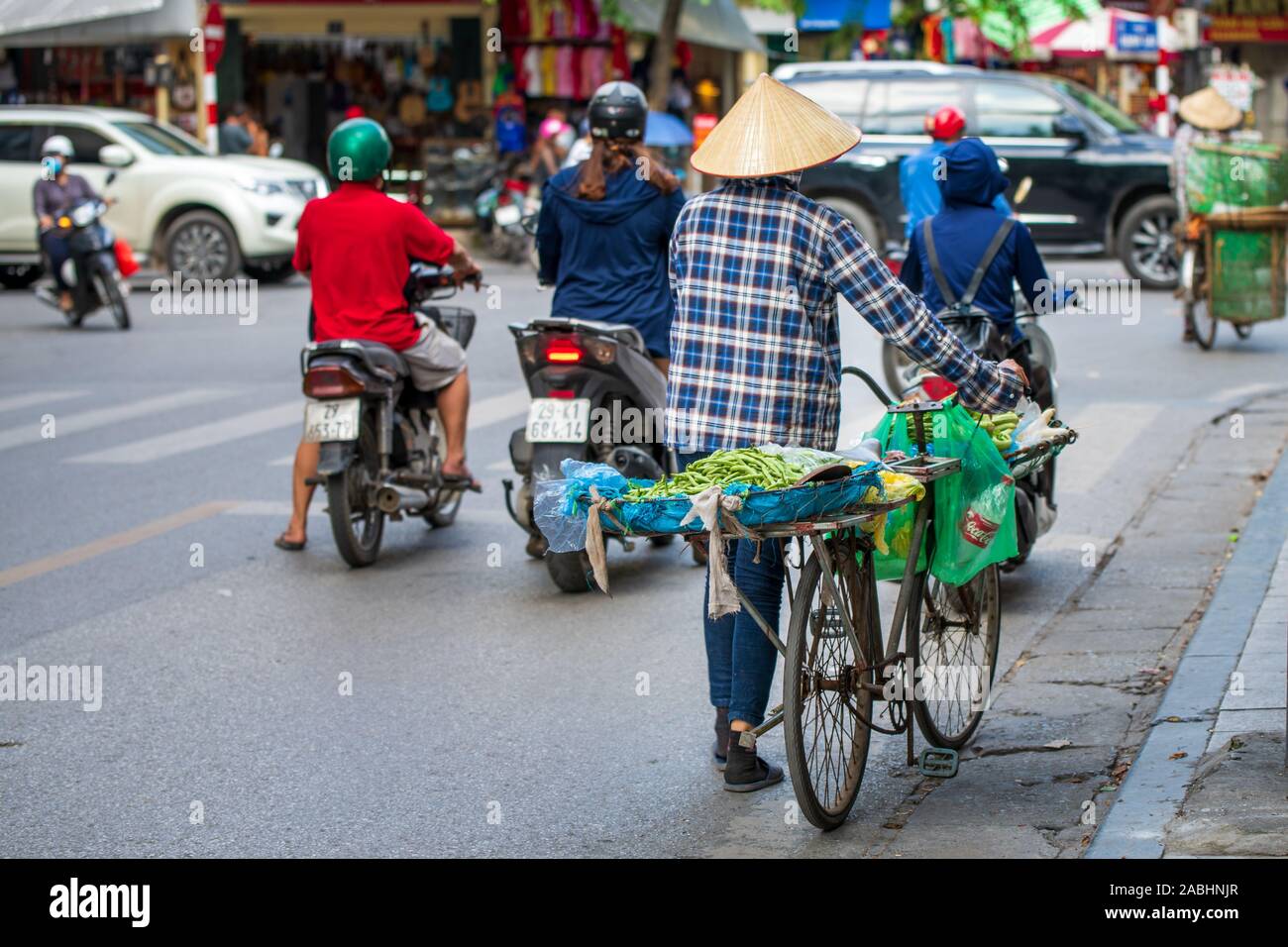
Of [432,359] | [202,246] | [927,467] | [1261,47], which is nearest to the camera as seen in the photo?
[927,467]

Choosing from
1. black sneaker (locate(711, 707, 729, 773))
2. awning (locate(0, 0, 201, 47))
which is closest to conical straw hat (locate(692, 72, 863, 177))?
black sneaker (locate(711, 707, 729, 773))

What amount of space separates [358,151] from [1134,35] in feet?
86.4

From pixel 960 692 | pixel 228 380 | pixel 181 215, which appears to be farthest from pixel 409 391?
pixel 181 215

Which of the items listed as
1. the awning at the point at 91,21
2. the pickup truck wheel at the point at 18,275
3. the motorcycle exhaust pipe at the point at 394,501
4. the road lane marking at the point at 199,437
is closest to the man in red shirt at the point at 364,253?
the motorcycle exhaust pipe at the point at 394,501

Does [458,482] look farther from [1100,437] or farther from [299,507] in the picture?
[1100,437]

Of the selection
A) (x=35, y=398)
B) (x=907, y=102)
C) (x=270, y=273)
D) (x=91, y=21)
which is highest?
(x=91, y=21)

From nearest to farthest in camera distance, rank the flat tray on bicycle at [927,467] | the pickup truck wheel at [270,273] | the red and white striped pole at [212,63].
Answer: the flat tray on bicycle at [927,467] < the pickup truck wheel at [270,273] < the red and white striped pole at [212,63]

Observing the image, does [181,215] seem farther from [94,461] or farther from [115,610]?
[115,610]

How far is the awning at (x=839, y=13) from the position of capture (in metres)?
32.8

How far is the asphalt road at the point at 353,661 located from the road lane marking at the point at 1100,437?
0.03 metres

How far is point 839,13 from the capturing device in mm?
32844

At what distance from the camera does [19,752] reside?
226 inches

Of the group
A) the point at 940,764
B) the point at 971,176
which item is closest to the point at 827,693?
the point at 940,764

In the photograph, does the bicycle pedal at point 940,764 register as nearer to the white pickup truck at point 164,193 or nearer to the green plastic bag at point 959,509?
the green plastic bag at point 959,509
